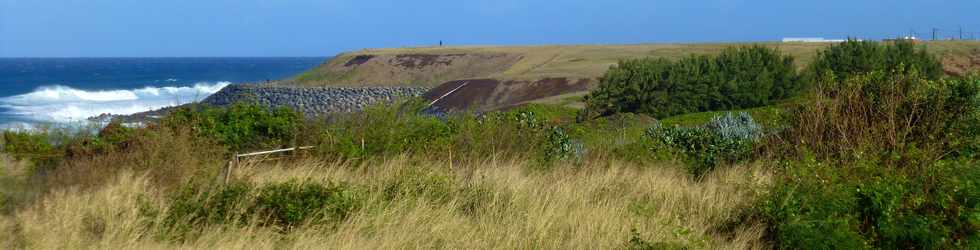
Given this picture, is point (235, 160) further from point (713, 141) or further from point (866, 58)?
point (866, 58)

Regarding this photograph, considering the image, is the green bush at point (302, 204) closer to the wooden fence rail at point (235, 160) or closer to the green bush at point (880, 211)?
the wooden fence rail at point (235, 160)

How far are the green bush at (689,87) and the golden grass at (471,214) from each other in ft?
87.1

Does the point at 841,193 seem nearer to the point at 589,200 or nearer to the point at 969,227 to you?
the point at 969,227

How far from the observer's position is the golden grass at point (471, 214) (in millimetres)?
6461

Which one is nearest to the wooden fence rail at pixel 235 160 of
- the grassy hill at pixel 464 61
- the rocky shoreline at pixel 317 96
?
the rocky shoreline at pixel 317 96

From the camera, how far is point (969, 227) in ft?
21.6

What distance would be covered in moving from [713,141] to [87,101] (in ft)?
228

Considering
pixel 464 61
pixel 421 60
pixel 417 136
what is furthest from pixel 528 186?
pixel 421 60

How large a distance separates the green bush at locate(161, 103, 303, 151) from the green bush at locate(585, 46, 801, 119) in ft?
76.4

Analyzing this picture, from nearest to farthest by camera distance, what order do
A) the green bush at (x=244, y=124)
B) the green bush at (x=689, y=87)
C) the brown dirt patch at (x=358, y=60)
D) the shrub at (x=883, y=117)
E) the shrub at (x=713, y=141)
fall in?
the shrub at (x=883, y=117) → the shrub at (x=713, y=141) → the green bush at (x=244, y=124) → the green bush at (x=689, y=87) → the brown dirt patch at (x=358, y=60)

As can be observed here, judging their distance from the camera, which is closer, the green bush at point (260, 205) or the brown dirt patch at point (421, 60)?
the green bush at point (260, 205)

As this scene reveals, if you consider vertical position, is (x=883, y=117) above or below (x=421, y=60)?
above

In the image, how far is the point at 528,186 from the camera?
8.36 m

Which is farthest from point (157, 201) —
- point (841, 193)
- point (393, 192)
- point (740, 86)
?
point (740, 86)
